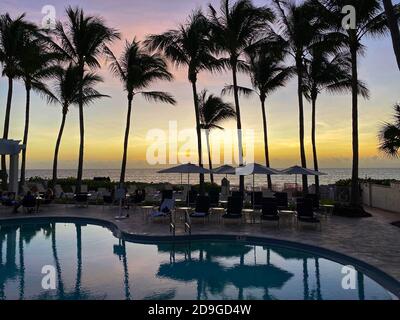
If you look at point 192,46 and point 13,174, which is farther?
point 192,46

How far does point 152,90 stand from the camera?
23.0 metres

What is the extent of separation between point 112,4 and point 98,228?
956cm

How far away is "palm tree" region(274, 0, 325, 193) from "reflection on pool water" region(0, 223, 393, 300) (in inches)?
355

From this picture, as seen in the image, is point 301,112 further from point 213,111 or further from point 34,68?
point 34,68

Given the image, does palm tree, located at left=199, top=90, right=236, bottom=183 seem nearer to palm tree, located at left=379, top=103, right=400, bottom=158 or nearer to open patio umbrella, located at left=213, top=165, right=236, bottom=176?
open patio umbrella, located at left=213, top=165, right=236, bottom=176

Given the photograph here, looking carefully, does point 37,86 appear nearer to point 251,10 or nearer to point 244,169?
point 251,10

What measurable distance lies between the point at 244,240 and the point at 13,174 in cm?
1405

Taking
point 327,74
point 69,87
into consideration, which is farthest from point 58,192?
point 327,74

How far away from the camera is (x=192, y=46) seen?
64.5 feet

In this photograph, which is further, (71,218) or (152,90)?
(152,90)
